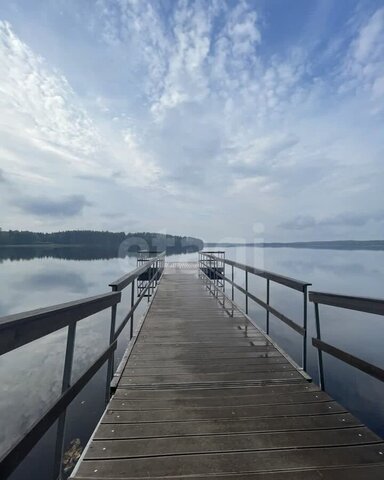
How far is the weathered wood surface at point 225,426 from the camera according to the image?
58.6 inches

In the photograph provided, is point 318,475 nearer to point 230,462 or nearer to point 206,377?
point 230,462

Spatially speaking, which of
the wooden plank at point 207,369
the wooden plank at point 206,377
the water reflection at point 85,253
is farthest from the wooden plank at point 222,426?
the water reflection at point 85,253

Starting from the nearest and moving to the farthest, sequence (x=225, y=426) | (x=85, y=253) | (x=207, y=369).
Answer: (x=225, y=426) → (x=207, y=369) → (x=85, y=253)

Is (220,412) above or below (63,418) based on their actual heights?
below

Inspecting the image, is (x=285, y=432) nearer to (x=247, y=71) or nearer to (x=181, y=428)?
(x=181, y=428)

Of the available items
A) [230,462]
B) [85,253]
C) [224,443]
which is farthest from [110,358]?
[85,253]

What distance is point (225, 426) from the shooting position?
6.16 ft

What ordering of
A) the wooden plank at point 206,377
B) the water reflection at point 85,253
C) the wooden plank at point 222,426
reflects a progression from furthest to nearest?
the water reflection at point 85,253 → the wooden plank at point 206,377 → the wooden plank at point 222,426

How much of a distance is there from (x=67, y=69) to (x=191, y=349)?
7375 mm

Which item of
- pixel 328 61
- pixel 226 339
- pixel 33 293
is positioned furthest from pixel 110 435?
pixel 33 293

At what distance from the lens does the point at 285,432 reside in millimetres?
1809

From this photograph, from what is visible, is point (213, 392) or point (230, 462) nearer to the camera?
point (230, 462)

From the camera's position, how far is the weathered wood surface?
1.49m

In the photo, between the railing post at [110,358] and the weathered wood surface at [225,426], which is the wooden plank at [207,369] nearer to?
the weathered wood surface at [225,426]
